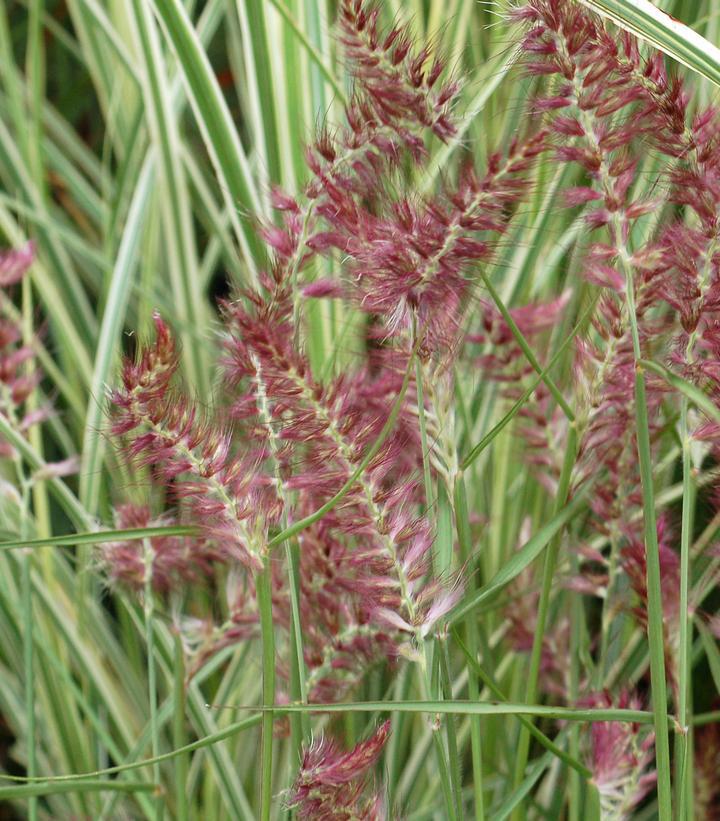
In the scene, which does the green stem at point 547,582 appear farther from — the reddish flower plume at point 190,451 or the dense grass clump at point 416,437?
the reddish flower plume at point 190,451

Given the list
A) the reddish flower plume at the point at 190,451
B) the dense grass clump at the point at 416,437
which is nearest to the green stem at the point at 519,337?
the dense grass clump at the point at 416,437

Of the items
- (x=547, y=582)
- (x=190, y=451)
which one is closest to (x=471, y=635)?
(x=547, y=582)

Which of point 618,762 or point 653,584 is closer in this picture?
point 653,584

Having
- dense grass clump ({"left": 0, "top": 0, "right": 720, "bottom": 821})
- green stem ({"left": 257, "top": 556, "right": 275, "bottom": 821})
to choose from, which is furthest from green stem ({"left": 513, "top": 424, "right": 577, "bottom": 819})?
green stem ({"left": 257, "top": 556, "right": 275, "bottom": 821})

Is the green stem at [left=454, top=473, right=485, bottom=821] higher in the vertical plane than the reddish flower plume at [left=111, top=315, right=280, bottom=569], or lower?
lower

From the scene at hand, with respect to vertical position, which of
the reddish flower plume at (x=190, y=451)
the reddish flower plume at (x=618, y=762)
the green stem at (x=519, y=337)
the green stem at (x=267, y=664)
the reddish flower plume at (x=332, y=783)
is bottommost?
the reddish flower plume at (x=618, y=762)

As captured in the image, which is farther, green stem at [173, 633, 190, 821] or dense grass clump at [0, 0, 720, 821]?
green stem at [173, 633, 190, 821]

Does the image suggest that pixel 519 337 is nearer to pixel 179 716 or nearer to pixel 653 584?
pixel 653 584

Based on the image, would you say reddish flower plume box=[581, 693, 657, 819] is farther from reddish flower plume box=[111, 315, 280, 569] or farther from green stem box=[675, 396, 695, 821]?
reddish flower plume box=[111, 315, 280, 569]

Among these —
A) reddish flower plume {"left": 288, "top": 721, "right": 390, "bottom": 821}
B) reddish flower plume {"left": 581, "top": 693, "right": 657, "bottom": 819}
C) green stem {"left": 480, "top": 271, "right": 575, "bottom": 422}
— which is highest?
green stem {"left": 480, "top": 271, "right": 575, "bottom": 422}

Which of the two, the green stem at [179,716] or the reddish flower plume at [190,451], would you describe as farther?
the green stem at [179,716]

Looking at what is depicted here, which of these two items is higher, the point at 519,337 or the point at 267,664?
the point at 519,337

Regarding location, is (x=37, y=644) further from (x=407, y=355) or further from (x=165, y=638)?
(x=407, y=355)

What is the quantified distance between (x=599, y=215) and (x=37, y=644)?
485 millimetres
